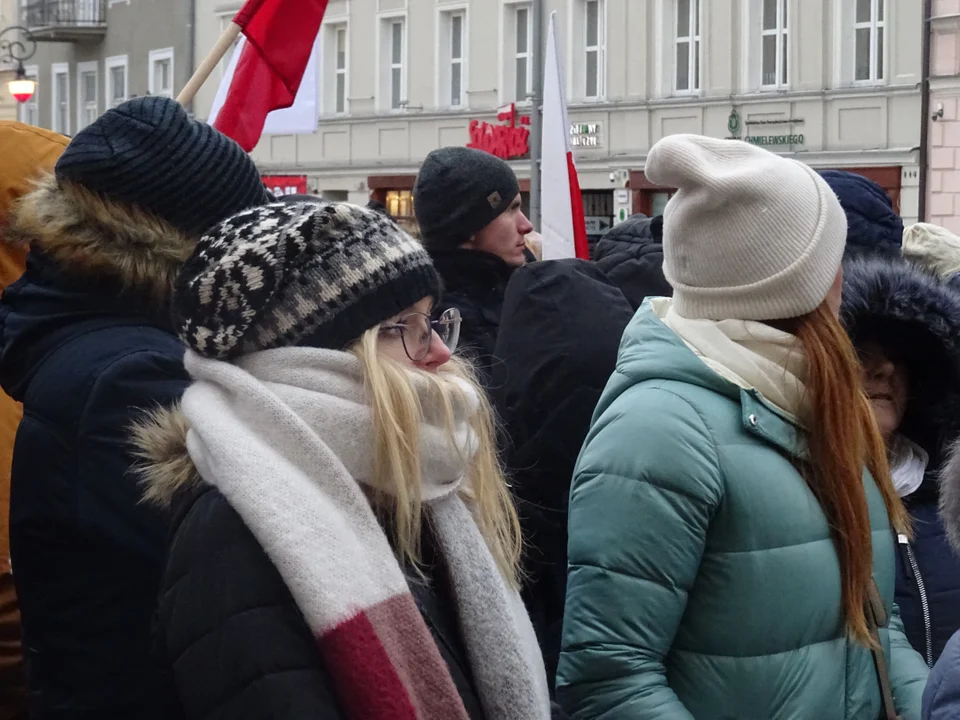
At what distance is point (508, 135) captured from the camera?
2441cm

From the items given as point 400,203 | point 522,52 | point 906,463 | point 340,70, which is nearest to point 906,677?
point 906,463

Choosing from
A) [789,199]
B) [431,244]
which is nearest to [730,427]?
[789,199]

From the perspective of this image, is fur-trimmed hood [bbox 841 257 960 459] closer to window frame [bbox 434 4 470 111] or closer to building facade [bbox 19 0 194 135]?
window frame [bbox 434 4 470 111]

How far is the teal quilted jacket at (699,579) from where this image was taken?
2.31 m

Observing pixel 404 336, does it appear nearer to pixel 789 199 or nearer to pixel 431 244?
pixel 789 199

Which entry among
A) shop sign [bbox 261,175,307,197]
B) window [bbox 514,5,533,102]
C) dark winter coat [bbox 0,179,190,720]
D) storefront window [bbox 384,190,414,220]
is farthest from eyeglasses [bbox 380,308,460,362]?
shop sign [bbox 261,175,307,197]

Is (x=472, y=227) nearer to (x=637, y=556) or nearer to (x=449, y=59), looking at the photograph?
(x=637, y=556)

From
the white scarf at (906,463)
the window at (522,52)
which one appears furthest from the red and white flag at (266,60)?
the window at (522,52)

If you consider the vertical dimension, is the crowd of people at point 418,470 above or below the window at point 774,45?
below

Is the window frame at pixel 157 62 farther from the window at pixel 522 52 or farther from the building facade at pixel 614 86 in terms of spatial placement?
the window at pixel 522 52

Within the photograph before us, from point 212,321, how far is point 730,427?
870mm

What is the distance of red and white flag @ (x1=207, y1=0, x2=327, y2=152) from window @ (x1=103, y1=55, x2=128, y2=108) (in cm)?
2768

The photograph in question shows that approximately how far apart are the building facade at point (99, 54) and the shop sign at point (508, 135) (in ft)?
25.4

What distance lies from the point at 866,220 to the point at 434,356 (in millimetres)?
1944
